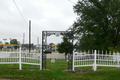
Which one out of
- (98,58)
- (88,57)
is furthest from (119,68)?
(88,57)

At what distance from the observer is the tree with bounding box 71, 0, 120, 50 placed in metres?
17.3

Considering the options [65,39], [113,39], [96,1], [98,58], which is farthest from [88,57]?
[96,1]

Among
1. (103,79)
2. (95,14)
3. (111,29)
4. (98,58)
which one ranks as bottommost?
(103,79)

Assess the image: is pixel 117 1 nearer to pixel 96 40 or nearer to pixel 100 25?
pixel 100 25

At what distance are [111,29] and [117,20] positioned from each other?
1617 millimetres

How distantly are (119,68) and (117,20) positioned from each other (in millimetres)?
8345

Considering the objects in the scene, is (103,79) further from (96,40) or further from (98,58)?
(96,40)

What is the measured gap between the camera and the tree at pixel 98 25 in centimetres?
1730

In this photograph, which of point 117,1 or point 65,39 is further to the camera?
point 117,1

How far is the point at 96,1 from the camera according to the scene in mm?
18469

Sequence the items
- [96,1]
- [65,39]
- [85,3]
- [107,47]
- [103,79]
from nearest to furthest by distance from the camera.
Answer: [103,79] < [65,39] < [107,47] < [96,1] < [85,3]

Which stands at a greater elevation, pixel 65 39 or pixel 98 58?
pixel 65 39

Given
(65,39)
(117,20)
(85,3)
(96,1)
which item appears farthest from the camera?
→ (85,3)

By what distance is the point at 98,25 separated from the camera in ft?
58.4
